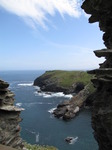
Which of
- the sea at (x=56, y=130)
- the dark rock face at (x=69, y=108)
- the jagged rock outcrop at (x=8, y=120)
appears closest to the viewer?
the jagged rock outcrop at (x=8, y=120)

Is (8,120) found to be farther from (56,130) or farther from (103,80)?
(56,130)

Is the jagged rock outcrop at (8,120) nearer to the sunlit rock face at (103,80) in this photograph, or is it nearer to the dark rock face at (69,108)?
the sunlit rock face at (103,80)

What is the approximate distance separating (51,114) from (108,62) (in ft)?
376

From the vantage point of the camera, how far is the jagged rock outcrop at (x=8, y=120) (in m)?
39.8

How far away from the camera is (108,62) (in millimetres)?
25781

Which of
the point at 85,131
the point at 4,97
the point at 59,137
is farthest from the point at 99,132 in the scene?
the point at 85,131

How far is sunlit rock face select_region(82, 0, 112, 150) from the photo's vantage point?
2330cm

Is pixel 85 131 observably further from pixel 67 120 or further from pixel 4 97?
pixel 4 97

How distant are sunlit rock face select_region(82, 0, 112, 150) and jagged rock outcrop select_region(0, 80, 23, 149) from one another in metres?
18.0

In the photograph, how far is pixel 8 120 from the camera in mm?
41000

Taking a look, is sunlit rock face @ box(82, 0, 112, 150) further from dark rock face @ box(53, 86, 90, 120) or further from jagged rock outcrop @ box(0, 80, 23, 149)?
dark rock face @ box(53, 86, 90, 120)

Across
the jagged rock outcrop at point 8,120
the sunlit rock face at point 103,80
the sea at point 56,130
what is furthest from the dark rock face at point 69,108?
the sunlit rock face at point 103,80

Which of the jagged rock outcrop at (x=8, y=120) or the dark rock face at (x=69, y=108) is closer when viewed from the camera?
the jagged rock outcrop at (x=8, y=120)

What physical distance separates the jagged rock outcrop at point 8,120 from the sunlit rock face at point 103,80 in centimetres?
1799
